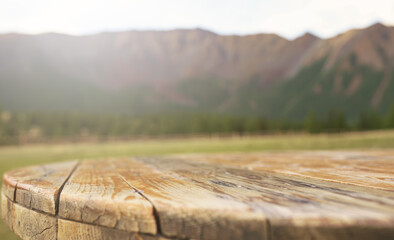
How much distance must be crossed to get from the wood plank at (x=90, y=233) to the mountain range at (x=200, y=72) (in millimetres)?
161636

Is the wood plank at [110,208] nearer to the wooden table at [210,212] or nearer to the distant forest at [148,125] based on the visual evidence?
the wooden table at [210,212]

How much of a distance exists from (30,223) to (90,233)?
1.15ft

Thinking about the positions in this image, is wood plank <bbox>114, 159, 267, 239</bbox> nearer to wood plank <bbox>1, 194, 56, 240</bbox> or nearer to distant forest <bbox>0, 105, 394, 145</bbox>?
wood plank <bbox>1, 194, 56, 240</bbox>

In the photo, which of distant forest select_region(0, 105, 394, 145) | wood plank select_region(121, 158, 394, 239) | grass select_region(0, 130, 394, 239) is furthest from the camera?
distant forest select_region(0, 105, 394, 145)

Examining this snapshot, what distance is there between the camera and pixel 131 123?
72000 mm

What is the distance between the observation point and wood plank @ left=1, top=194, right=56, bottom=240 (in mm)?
834

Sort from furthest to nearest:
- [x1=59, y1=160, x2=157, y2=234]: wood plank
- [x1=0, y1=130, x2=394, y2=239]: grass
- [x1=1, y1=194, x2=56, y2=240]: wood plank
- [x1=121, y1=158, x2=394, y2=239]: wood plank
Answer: [x1=0, y1=130, x2=394, y2=239]: grass < [x1=1, y1=194, x2=56, y2=240]: wood plank < [x1=59, y1=160, x2=157, y2=234]: wood plank < [x1=121, y1=158, x2=394, y2=239]: wood plank

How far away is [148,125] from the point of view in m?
71.4

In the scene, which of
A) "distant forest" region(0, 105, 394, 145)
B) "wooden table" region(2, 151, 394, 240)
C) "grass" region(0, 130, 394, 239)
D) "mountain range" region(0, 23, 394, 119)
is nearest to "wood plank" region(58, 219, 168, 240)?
"wooden table" region(2, 151, 394, 240)

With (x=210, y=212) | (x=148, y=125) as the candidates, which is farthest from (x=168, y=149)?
(x=148, y=125)

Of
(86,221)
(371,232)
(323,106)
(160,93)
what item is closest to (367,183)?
(371,232)

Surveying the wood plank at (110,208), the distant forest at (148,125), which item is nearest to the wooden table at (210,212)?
the wood plank at (110,208)

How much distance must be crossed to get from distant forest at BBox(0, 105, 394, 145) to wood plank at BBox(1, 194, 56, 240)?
2370 inches

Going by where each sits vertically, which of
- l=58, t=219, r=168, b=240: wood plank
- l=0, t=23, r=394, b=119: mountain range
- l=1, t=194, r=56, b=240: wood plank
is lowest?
l=1, t=194, r=56, b=240: wood plank
